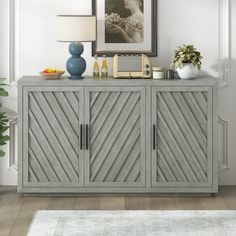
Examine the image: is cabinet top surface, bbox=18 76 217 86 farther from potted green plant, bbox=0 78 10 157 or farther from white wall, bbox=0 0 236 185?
white wall, bbox=0 0 236 185

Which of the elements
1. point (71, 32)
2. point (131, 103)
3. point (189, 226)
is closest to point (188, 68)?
point (131, 103)

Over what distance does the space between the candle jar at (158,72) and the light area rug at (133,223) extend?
1129 mm

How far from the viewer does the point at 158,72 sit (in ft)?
20.0

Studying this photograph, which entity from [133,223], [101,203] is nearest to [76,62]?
[101,203]

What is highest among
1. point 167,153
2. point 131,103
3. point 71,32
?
point 71,32

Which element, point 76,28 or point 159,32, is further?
point 159,32

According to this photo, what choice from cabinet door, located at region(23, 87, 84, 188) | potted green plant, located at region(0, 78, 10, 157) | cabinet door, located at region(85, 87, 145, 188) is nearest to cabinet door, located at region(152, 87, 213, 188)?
cabinet door, located at region(85, 87, 145, 188)

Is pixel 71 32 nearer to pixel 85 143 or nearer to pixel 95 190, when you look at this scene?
pixel 85 143

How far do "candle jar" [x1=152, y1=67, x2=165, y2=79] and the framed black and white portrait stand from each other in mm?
278

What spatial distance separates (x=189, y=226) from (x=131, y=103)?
1.20 m

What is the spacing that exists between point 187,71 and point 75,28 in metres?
0.93

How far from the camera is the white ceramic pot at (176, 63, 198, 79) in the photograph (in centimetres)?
607

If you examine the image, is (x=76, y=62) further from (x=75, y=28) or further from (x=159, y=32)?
(x=159, y=32)

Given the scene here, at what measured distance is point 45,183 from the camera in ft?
19.9
